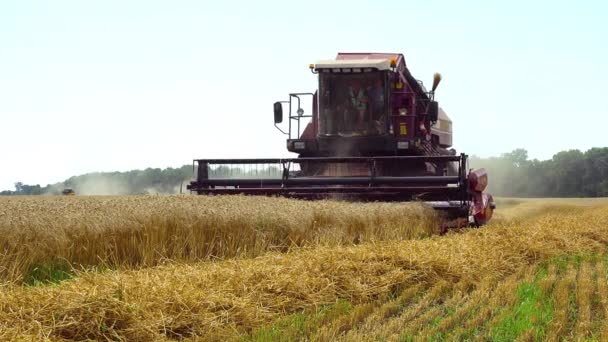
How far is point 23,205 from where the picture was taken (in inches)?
306

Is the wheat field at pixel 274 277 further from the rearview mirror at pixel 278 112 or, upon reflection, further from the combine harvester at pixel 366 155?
the rearview mirror at pixel 278 112

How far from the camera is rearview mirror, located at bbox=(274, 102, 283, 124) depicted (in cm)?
1345

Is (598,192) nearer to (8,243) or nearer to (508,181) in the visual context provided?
(508,181)

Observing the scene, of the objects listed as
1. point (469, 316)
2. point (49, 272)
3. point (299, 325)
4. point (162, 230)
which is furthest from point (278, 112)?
point (299, 325)

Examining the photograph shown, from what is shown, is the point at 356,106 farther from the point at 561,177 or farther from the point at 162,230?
the point at 561,177

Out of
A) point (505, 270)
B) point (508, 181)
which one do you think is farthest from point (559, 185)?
point (505, 270)

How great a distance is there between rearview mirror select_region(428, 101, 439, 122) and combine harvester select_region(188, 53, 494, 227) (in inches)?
0.7

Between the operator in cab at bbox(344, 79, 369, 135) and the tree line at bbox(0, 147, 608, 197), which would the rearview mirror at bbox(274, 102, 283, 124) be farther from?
the tree line at bbox(0, 147, 608, 197)

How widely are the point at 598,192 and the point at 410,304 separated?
53027 millimetres

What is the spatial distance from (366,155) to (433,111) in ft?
4.84

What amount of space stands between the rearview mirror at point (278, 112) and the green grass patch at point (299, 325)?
8251mm

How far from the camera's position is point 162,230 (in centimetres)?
737

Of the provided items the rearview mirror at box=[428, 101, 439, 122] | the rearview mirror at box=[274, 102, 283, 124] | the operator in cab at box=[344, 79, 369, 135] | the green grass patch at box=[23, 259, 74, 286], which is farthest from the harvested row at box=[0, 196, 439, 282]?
the rearview mirror at box=[428, 101, 439, 122]

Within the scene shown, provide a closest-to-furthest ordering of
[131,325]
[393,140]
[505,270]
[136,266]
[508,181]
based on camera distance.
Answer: [131,325] → [136,266] → [505,270] → [393,140] → [508,181]
